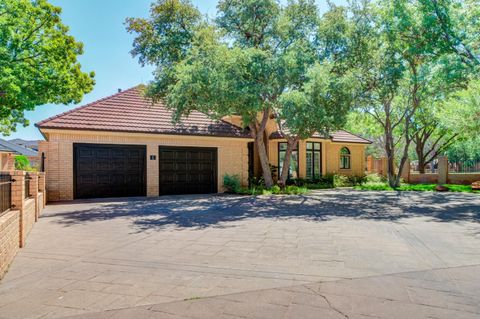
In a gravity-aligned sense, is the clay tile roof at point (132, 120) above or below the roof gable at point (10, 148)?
above

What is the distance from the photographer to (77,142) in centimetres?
1455

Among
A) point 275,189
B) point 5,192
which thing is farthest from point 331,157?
point 5,192

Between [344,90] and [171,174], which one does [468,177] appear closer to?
[344,90]

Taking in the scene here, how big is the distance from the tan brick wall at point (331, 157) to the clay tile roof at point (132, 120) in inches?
170

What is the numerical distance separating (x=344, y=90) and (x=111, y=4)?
10.7 meters

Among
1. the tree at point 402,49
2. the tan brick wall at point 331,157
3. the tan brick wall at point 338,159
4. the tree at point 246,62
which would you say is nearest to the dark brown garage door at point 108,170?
the tree at point 246,62

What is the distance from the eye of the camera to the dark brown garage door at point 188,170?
1656cm

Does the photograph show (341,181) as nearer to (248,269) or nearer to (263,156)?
(263,156)

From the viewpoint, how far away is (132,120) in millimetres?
16281

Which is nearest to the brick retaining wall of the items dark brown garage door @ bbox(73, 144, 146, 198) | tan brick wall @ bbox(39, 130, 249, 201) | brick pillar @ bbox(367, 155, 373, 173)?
tan brick wall @ bbox(39, 130, 249, 201)

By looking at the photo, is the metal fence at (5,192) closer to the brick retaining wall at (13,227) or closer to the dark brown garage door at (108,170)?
the brick retaining wall at (13,227)

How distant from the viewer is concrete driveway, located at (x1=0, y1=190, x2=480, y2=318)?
362cm

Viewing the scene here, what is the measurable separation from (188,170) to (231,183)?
2241mm

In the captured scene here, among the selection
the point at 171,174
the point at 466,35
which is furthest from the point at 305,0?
the point at 171,174
